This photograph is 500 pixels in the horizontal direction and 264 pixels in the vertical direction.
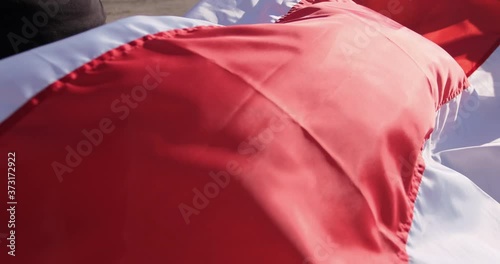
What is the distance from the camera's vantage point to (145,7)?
2.93 meters

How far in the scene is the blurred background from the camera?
2.86 meters

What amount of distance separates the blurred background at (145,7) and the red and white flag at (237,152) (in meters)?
1.78

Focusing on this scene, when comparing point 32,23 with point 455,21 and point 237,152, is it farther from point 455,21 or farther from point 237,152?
point 455,21

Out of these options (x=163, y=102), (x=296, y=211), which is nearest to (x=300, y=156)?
(x=296, y=211)

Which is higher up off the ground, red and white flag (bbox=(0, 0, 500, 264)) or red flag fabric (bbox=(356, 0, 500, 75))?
red and white flag (bbox=(0, 0, 500, 264))

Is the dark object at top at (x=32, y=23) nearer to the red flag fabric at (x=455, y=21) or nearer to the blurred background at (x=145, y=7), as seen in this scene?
the red flag fabric at (x=455, y=21)

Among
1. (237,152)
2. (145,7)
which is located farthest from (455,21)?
(145,7)

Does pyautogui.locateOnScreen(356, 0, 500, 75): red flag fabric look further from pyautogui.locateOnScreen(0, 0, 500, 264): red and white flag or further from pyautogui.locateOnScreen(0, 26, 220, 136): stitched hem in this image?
pyautogui.locateOnScreen(0, 26, 220, 136): stitched hem

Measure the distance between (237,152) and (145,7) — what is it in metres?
2.18

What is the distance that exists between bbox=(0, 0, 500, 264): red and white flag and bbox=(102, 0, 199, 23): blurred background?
178cm

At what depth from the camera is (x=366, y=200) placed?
93cm

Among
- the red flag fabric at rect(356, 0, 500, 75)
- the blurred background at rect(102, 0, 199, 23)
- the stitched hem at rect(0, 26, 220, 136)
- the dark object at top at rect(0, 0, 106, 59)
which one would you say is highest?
the stitched hem at rect(0, 26, 220, 136)

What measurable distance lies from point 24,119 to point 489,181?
2.59 ft

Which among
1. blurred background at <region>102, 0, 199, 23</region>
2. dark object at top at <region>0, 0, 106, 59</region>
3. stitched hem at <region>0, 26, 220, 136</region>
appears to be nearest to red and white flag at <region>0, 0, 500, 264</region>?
stitched hem at <region>0, 26, 220, 136</region>
